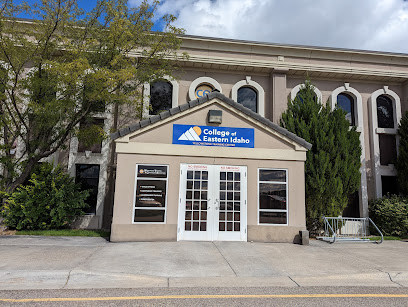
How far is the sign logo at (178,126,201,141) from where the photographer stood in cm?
984

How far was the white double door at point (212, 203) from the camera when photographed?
9422mm

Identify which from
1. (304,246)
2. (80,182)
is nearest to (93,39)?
(80,182)

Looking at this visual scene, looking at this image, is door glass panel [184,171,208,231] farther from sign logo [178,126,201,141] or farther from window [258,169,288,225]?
window [258,169,288,225]

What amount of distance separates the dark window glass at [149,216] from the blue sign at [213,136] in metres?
2.43

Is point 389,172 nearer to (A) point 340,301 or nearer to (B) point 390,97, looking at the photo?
(B) point 390,97

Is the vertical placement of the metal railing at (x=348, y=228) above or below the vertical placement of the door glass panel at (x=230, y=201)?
below

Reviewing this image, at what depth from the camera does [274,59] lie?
49.3 ft

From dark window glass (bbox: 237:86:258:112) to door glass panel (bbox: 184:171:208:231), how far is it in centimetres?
656

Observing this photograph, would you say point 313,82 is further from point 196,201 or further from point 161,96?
point 196,201

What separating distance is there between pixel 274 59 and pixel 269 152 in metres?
7.13

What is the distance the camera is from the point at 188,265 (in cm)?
639

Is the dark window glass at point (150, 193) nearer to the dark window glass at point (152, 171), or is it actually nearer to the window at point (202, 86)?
the dark window glass at point (152, 171)

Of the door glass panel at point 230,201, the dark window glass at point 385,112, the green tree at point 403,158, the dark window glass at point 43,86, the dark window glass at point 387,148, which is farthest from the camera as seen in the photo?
the dark window glass at point 385,112

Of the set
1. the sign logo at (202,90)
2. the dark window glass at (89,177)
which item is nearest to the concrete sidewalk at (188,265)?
the dark window glass at (89,177)
